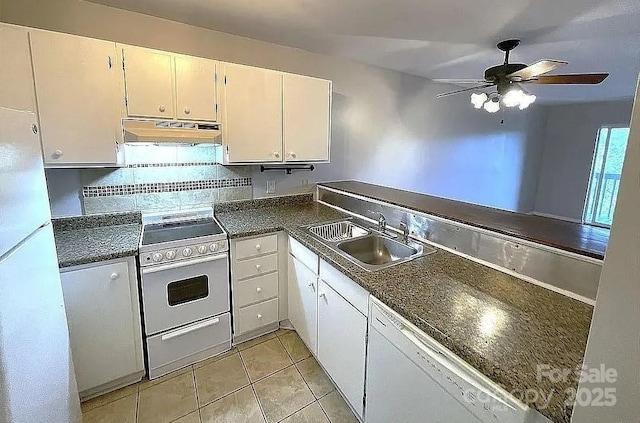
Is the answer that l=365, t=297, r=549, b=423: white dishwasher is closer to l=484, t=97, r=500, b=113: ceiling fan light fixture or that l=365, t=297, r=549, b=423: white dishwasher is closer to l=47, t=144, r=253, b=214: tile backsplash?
l=47, t=144, r=253, b=214: tile backsplash

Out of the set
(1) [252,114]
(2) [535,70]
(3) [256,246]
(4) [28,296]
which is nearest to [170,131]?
(1) [252,114]

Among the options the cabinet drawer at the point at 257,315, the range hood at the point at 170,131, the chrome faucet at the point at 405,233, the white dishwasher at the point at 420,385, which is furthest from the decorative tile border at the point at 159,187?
the white dishwasher at the point at 420,385

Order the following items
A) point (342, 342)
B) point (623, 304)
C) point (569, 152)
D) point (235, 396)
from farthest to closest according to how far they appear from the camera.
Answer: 1. point (569, 152)
2. point (235, 396)
3. point (342, 342)
4. point (623, 304)

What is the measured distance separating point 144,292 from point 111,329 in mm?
260

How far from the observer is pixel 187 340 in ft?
6.66

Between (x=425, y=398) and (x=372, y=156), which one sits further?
(x=372, y=156)

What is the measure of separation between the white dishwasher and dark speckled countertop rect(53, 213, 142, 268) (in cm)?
147

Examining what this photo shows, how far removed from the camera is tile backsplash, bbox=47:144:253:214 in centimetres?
212

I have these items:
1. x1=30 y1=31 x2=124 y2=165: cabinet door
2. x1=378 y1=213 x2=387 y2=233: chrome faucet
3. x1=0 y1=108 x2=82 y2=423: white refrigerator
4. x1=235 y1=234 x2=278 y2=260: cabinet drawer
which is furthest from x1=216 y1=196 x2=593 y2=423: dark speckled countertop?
x1=30 y1=31 x2=124 y2=165: cabinet door

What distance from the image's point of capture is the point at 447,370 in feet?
3.28

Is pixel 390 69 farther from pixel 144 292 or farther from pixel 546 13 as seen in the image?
pixel 144 292

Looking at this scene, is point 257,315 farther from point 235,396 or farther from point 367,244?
point 367,244

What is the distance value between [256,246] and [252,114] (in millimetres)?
993

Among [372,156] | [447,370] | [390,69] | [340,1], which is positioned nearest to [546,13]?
[340,1]
